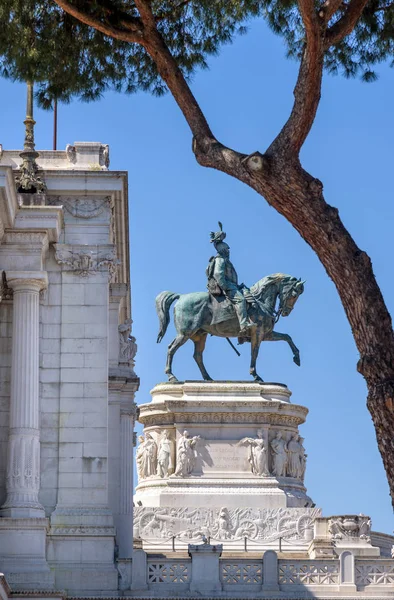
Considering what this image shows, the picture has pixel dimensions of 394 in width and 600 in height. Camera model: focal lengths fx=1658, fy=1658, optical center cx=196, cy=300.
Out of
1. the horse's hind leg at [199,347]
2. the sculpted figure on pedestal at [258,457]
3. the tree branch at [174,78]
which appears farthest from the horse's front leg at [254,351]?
the tree branch at [174,78]

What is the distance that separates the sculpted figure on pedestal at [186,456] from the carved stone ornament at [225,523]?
1.20 meters

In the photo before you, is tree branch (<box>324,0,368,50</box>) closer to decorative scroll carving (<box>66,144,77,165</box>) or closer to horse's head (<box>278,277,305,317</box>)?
decorative scroll carving (<box>66,144,77,165</box>)

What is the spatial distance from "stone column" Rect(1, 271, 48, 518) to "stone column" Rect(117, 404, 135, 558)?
4723 mm

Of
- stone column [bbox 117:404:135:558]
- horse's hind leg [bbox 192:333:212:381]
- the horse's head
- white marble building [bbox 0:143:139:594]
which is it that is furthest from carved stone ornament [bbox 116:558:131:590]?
the horse's head

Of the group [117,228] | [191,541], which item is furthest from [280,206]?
[191,541]

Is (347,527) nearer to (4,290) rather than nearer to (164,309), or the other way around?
(164,309)

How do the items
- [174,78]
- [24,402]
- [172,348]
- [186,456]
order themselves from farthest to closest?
[172,348]
[186,456]
[24,402]
[174,78]

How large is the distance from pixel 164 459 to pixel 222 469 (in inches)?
68.7

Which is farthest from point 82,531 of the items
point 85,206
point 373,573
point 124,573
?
point 85,206

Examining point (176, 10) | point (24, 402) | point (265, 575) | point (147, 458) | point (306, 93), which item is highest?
point (176, 10)

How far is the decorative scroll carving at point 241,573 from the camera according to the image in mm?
32562

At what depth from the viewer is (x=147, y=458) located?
4841 cm

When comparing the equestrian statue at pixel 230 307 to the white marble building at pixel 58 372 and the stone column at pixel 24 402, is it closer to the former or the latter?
the white marble building at pixel 58 372

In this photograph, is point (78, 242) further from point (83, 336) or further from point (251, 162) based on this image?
point (251, 162)
